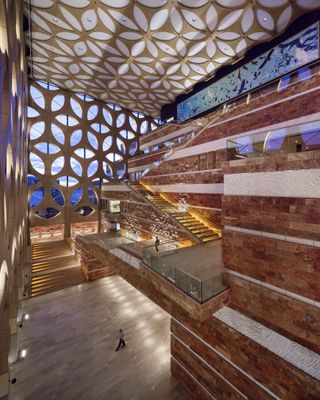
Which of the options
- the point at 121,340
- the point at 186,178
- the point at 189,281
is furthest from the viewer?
the point at 186,178

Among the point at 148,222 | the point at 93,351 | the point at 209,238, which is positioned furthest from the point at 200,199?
the point at 93,351

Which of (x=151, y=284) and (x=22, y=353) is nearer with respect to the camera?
(x=151, y=284)

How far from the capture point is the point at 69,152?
19.2 m

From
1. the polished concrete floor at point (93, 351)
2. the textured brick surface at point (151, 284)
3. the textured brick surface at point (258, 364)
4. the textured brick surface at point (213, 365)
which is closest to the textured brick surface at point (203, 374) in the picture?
the textured brick surface at point (213, 365)

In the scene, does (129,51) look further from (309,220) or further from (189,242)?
(309,220)

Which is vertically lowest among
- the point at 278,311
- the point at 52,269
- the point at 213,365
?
the point at 52,269

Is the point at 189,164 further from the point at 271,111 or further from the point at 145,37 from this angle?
the point at 145,37

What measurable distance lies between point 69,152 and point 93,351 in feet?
55.3

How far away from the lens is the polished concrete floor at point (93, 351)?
6.33m

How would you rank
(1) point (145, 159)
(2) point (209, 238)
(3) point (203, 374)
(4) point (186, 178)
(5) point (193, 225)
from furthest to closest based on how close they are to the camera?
(1) point (145, 159)
(4) point (186, 178)
(5) point (193, 225)
(2) point (209, 238)
(3) point (203, 374)

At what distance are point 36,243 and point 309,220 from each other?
18.8 m

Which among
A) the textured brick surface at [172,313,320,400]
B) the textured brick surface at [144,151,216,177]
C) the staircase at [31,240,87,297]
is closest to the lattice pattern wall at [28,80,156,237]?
the staircase at [31,240,87,297]

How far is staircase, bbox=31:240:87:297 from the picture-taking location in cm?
1230

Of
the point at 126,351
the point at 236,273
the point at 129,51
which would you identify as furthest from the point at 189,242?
the point at 129,51
